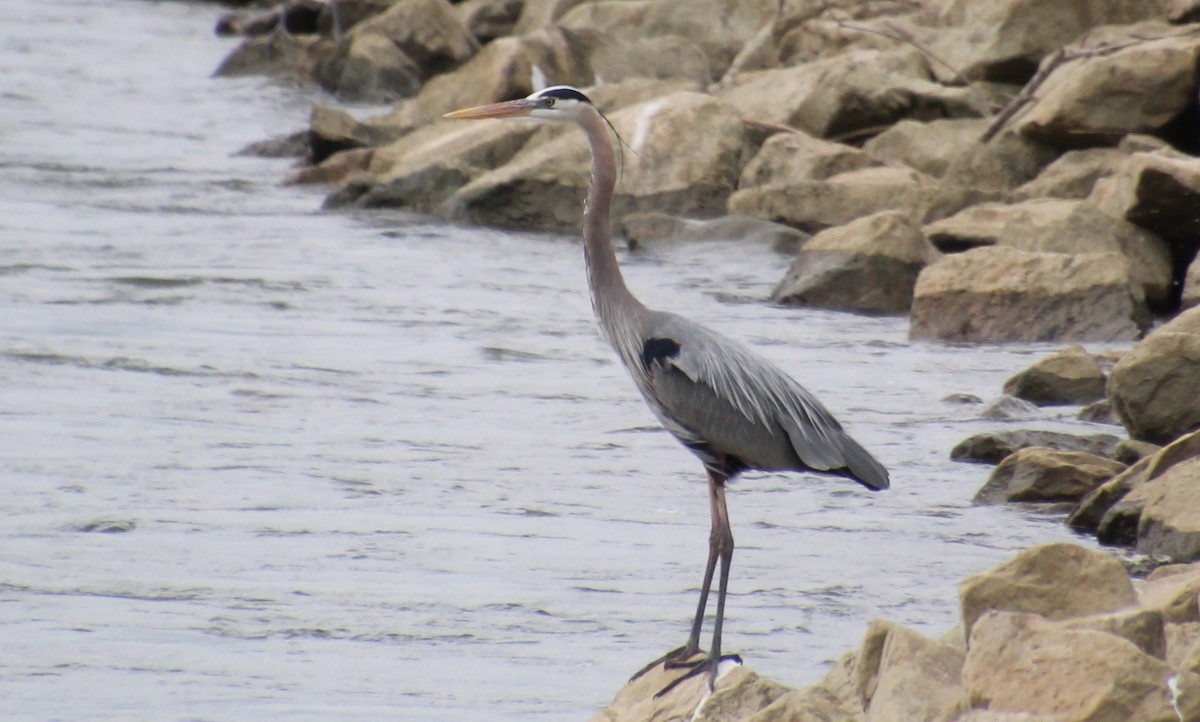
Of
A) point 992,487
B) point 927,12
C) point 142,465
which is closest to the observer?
point 992,487

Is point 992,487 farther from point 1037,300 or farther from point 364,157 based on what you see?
point 364,157

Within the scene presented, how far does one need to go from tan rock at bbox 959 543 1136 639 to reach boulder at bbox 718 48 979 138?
10832 mm

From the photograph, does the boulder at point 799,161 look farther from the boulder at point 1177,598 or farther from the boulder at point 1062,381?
the boulder at point 1177,598

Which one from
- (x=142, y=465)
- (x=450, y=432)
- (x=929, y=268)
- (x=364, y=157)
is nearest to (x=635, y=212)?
(x=364, y=157)

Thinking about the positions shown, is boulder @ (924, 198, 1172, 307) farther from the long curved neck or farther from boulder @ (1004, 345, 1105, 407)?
the long curved neck

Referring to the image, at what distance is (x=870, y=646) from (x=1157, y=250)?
7.72 m

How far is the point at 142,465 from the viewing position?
9.01 metres

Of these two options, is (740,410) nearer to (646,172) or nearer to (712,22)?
(646,172)

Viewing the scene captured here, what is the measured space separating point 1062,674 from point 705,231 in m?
10.2

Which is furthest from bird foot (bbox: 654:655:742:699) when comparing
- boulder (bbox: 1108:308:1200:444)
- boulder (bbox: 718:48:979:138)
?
boulder (bbox: 718:48:979:138)

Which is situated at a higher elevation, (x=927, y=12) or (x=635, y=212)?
(x=927, y=12)

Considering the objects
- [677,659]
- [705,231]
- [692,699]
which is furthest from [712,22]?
[692,699]

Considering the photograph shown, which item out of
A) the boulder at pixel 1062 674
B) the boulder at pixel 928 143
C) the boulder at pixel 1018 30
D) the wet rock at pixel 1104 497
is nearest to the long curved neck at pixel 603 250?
the wet rock at pixel 1104 497

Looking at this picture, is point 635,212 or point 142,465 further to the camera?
point 635,212
